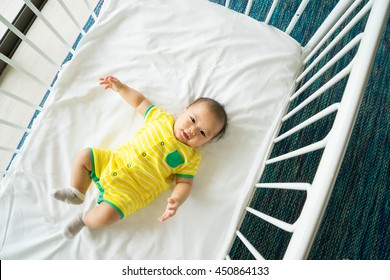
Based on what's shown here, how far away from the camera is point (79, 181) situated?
Answer: 0.87 metres

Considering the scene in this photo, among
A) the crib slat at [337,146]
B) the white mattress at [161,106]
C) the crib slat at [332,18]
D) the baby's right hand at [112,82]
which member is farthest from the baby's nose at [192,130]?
the crib slat at [332,18]

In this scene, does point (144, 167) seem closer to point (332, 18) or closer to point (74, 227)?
point (74, 227)

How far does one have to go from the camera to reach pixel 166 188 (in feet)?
3.04

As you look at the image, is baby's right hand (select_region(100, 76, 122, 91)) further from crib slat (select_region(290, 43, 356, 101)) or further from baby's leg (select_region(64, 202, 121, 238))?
crib slat (select_region(290, 43, 356, 101))

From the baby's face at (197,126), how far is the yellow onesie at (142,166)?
1.4 inches

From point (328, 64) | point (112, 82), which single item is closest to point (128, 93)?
point (112, 82)

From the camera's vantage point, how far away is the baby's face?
878 millimetres

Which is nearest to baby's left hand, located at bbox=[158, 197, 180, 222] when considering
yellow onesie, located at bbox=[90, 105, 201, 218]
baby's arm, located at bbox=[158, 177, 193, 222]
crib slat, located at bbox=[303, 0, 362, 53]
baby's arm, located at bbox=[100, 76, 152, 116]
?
baby's arm, located at bbox=[158, 177, 193, 222]

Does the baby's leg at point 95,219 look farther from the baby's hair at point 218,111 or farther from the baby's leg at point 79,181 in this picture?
the baby's hair at point 218,111

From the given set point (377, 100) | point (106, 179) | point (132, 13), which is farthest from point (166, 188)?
point (377, 100)

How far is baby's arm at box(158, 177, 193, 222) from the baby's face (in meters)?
0.13

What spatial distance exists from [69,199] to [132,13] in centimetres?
78

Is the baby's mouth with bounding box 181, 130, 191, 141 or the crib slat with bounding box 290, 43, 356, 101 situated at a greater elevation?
the crib slat with bounding box 290, 43, 356, 101

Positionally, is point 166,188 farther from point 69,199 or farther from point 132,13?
point 132,13
